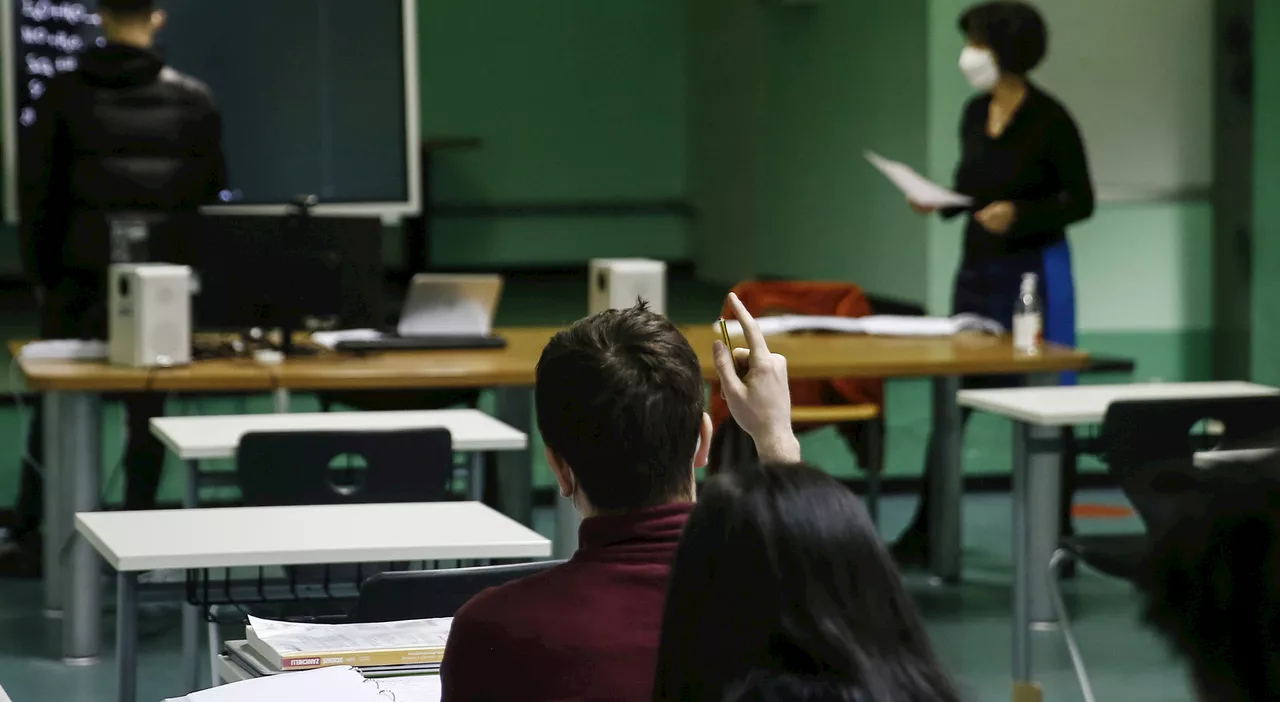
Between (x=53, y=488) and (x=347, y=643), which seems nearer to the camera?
(x=347, y=643)

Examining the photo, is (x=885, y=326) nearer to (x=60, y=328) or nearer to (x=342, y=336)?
(x=342, y=336)

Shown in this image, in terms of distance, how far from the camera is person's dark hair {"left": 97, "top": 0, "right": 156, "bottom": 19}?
17.3ft

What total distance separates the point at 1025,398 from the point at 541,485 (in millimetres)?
2626

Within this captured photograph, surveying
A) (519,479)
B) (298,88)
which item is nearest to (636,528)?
(519,479)

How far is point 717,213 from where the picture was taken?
41.9 ft

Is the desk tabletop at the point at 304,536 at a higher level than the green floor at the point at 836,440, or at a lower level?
higher

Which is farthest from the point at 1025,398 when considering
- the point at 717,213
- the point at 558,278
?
the point at 558,278

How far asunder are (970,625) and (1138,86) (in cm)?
345

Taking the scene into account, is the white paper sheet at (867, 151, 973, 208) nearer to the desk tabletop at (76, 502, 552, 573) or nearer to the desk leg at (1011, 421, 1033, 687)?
the desk leg at (1011, 421, 1033, 687)

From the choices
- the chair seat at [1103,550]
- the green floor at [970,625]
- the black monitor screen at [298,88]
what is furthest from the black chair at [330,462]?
the black monitor screen at [298,88]

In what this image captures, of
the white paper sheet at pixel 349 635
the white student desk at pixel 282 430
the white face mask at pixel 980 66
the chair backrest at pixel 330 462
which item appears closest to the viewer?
the white paper sheet at pixel 349 635

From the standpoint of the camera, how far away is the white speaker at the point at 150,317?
453 cm

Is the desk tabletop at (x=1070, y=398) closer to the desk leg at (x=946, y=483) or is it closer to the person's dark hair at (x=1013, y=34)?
the desk leg at (x=946, y=483)

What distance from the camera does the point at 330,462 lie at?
11.7 ft
